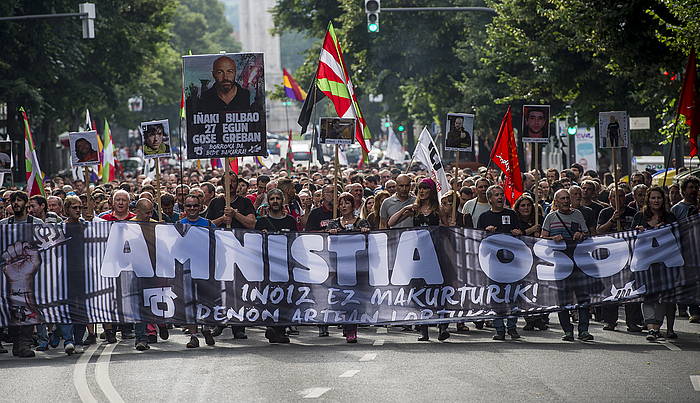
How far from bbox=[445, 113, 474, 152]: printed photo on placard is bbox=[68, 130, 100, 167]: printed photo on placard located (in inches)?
177

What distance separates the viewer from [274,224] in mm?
14539

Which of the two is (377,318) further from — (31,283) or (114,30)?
(114,30)

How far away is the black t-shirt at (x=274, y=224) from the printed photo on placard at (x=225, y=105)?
2.51 ft

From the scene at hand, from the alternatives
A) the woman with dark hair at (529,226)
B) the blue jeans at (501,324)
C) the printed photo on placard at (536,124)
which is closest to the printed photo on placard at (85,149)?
the printed photo on placard at (536,124)

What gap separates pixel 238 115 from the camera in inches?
590

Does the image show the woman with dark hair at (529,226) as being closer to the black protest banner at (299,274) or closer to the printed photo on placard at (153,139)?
the black protest banner at (299,274)

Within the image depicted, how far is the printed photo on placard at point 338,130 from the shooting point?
741 inches

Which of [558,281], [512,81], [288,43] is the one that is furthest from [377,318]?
[288,43]

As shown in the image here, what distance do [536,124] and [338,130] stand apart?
10.9ft

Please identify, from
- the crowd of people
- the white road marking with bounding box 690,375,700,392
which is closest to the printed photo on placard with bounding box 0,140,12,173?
the crowd of people

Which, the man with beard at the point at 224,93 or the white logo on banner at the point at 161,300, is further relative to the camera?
the man with beard at the point at 224,93

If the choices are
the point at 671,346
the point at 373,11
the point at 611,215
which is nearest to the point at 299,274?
the point at 671,346

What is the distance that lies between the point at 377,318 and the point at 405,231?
36.7 inches

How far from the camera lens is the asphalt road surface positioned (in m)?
10.4
